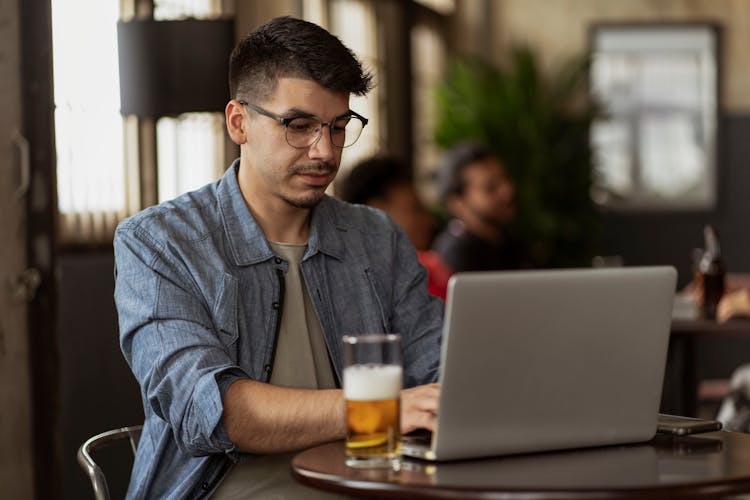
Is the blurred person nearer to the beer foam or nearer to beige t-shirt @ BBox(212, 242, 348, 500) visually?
beige t-shirt @ BBox(212, 242, 348, 500)

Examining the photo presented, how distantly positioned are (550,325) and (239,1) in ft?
10.9

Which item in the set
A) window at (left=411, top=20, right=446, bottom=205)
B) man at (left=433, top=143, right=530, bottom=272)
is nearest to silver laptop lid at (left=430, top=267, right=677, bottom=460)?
man at (left=433, top=143, right=530, bottom=272)

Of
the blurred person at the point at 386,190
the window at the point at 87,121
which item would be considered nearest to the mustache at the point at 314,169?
the window at the point at 87,121

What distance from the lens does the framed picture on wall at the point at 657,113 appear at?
28.2 ft

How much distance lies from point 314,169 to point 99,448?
2.04ft

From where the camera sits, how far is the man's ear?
208 centimetres

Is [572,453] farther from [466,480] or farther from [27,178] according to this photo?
[27,178]

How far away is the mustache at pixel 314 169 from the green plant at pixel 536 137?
5624 mm

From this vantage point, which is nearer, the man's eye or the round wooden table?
the round wooden table

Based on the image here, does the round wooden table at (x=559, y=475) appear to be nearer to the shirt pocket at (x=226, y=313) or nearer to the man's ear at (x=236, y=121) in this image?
the shirt pocket at (x=226, y=313)

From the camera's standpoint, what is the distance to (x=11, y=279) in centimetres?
298

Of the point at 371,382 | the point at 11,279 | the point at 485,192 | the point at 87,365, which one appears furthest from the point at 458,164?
the point at 371,382

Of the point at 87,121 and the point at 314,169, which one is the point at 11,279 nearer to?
the point at 87,121

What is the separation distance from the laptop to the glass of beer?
0.06 meters
